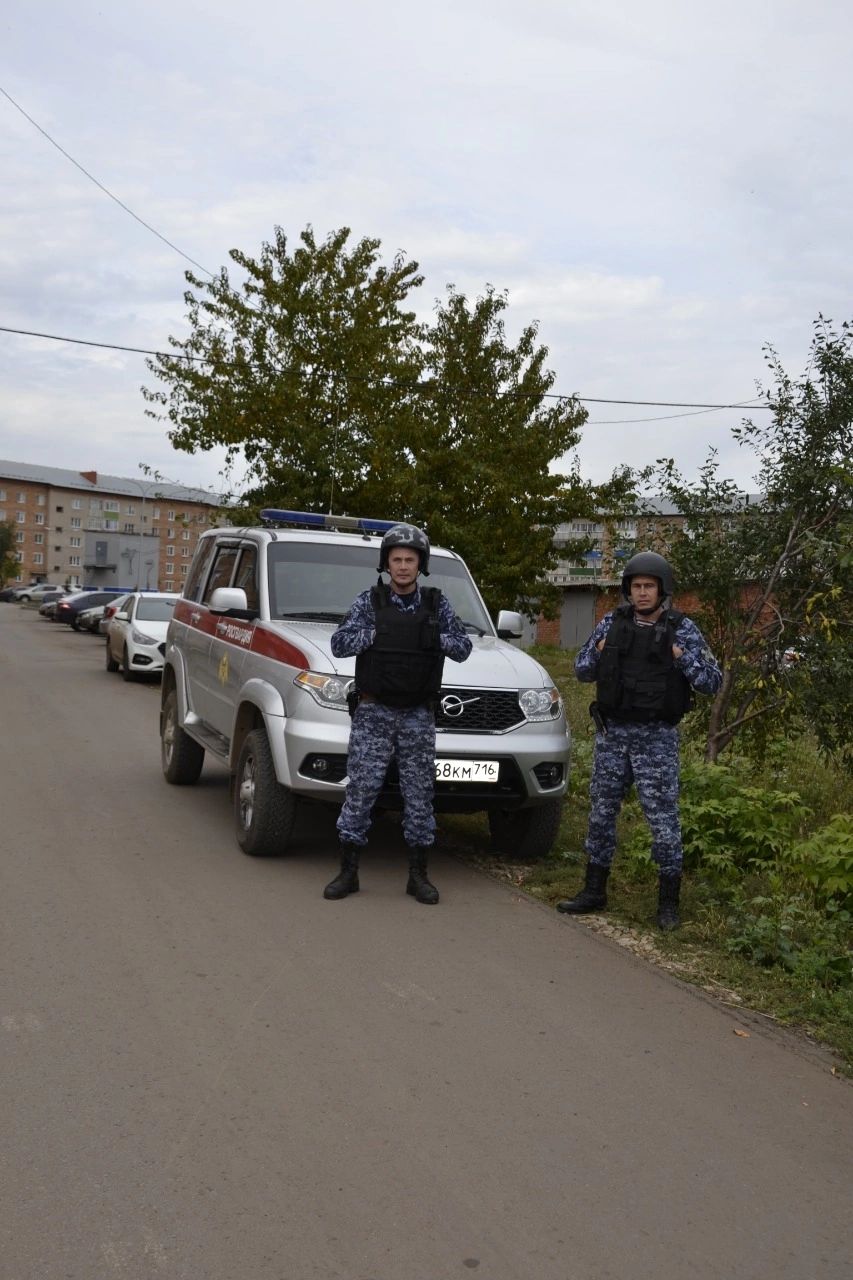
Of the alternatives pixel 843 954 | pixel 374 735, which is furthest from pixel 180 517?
pixel 843 954

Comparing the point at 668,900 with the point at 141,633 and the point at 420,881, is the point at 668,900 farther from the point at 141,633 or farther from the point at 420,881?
the point at 141,633

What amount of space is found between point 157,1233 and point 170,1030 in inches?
55.7

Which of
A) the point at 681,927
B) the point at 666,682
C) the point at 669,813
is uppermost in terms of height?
the point at 666,682

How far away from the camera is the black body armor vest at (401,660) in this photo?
251 inches

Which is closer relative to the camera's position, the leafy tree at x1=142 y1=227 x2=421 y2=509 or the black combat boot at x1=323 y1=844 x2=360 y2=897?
the black combat boot at x1=323 y1=844 x2=360 y2=897

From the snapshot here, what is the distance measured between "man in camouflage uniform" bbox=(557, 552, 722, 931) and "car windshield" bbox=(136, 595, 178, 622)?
53.7 feet

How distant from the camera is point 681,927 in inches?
243

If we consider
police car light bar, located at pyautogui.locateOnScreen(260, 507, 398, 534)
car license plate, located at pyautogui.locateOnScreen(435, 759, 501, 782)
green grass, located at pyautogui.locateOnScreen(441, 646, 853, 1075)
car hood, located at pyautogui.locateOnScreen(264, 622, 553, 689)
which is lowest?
green grass, located at pyautogui.locateOnScreen(441, 646, 853, 1075)

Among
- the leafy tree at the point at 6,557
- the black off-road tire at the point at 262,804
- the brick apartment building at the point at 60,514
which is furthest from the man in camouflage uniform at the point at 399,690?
the brick apartment building at the point at 60,514

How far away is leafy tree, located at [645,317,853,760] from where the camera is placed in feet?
27.1

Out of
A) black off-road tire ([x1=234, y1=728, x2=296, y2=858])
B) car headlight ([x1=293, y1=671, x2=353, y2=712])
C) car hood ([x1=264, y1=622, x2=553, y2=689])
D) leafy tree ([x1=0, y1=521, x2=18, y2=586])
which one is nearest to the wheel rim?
black off-road tire ([x1=234, y1=728, x2=296, y2=858])

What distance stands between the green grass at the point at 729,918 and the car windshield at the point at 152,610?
1360cm

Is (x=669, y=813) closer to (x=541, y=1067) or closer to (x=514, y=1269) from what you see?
(x=541, y=1067)

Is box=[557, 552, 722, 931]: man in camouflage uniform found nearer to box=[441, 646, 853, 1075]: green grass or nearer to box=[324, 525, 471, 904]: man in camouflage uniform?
box=[441, 646, 853, 1075]: green grass
